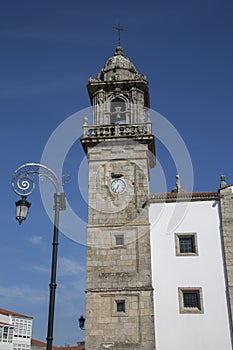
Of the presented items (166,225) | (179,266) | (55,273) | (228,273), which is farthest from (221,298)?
(55,273)

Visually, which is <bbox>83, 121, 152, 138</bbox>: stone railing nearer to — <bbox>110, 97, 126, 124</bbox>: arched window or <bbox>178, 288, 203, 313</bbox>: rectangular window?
<bbox>110, 97, 126, 124</bbox>: arched window

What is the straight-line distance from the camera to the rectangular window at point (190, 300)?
19703 millimetres

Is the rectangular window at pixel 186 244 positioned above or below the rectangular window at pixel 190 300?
above

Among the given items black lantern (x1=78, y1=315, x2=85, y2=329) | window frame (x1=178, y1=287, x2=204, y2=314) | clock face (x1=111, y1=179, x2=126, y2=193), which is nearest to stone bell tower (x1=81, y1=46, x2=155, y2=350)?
clock face (x1=111, y1=179, x2=126, y2=193)

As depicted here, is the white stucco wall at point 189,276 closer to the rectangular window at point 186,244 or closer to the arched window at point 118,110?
the rectangular window at point 186,244

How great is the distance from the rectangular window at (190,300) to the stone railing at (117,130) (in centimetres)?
930

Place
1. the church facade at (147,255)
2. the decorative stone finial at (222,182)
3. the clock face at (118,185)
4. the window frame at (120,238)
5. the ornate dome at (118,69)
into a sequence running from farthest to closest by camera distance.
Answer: the ornate dome at (118,69) < the clock face at (118,185) < the decorative stone finial at (222,182) < the window frame at (120,238) < the church facade at (147,255)

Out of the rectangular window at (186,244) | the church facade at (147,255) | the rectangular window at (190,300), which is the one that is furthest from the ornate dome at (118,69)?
the rectangular window at (190,300)

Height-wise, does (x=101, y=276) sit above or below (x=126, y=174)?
below

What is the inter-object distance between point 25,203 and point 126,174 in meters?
14.0

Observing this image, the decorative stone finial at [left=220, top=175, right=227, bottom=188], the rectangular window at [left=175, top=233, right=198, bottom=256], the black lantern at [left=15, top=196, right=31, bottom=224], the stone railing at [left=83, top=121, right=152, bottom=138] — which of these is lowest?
the black lantern at [left=15, top=196, right=31, bottom=224]

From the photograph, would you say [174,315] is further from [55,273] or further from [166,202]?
[55,273]

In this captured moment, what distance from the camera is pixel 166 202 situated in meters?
22.0

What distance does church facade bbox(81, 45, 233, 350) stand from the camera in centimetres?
1925
